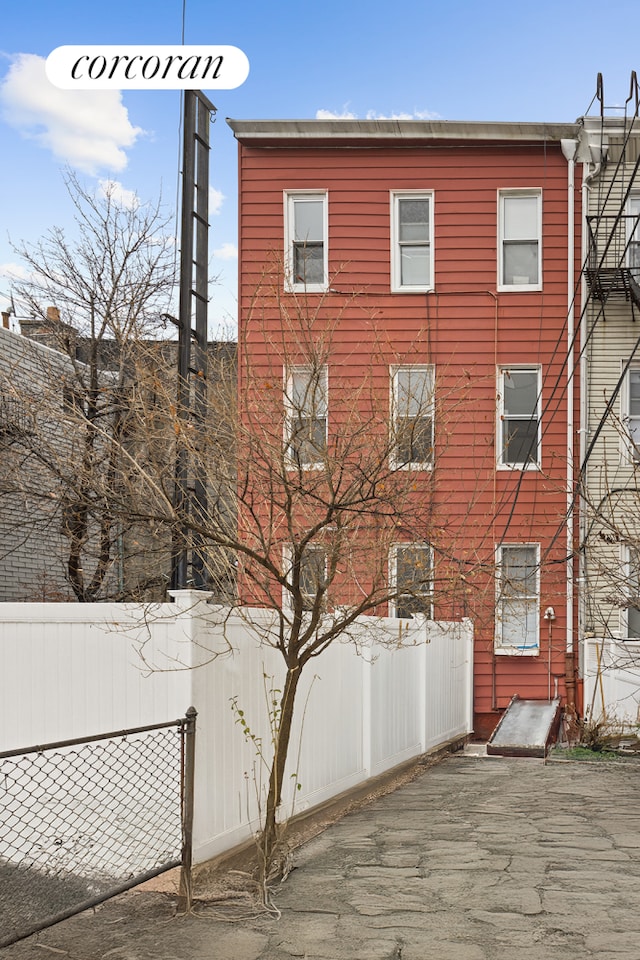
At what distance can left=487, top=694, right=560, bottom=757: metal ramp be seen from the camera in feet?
45.7

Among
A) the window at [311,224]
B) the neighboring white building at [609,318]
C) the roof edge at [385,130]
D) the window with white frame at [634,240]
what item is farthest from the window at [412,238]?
the window with white frame at [634,240]

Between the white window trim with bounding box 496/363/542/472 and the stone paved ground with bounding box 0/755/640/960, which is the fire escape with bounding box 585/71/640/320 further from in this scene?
the stone paved ground with bounding box 0/755/640/960

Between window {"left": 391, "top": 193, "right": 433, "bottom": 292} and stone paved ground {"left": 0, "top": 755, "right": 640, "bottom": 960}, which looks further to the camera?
A: window {"left": 391, "top": 193, "right": 433, "bottom": 292}

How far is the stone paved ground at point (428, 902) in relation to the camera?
5.68 m

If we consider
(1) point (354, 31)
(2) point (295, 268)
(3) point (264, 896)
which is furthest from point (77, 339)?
(3) point (264, 896)

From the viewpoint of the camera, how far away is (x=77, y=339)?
17.6m

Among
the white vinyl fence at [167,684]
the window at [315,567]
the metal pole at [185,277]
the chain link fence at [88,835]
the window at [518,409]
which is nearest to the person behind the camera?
the chain link fence at [88,835]

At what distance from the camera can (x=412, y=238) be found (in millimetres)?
17891

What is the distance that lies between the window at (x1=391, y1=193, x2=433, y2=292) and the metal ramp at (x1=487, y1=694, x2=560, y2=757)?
695cm

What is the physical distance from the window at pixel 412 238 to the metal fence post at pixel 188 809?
41.6 ft

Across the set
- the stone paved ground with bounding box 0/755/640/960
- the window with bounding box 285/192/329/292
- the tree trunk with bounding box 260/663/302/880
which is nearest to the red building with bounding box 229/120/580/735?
the window with bounding box 285/192/329/292

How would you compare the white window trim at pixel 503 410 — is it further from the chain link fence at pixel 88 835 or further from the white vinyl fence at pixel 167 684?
the chain link fence at pixel 88 835

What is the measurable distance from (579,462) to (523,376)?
174 cm

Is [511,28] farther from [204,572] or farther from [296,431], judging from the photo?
[296,431]
